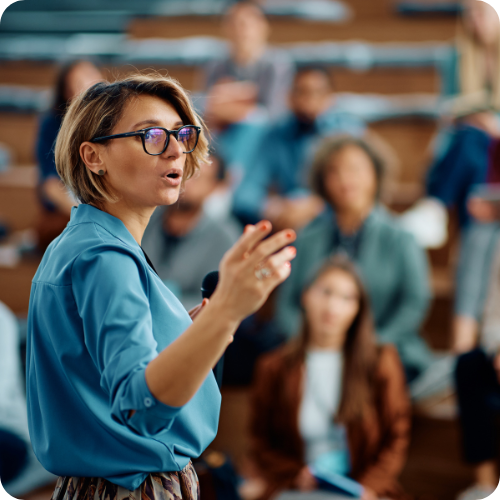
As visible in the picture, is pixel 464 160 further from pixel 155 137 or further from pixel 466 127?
pixel 155 137

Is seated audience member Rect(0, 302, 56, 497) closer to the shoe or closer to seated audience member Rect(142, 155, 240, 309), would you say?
seated audience member Rect(142, 155, 240, 309)

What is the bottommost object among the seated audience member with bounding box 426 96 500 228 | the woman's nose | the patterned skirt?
the patterned skirt

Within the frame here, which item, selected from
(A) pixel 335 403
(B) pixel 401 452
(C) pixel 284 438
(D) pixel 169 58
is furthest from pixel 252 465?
(D) pixel 169 58

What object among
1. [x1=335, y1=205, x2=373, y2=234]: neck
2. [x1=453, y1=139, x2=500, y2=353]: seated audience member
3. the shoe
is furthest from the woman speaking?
[x1=453, y1=139, x2=500, y2=353]: seated audience member

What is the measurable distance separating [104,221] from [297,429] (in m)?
1.10

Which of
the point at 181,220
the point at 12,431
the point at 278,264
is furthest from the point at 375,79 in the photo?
the point at 278,264

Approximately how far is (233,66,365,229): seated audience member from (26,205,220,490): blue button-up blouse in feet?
5.27

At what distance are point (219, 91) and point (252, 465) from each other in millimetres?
1494

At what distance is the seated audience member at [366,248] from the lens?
1.76m

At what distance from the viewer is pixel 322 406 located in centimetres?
153

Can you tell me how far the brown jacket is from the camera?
1470 mm

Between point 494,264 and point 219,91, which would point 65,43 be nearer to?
point 219,91

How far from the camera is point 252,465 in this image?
A: 1580mm

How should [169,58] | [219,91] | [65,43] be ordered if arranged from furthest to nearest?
[65,43] < [169,58] < [219,91]
